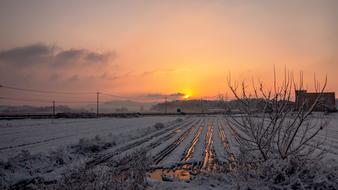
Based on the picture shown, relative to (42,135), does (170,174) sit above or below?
above

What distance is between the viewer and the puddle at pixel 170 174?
10.6 metres

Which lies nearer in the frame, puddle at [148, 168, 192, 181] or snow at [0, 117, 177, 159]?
puddle at [148, 168, 192, 181]

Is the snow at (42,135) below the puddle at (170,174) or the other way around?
below

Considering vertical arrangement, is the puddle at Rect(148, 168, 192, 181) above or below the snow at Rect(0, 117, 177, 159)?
above

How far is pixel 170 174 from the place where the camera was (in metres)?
11.4

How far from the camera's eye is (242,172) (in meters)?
9.16

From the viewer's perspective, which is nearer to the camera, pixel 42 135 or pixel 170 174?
pixel 170 174

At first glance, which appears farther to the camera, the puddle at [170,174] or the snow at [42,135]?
the snow at [42,135]

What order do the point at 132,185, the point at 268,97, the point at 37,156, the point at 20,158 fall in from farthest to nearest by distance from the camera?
the point at 37,156 → the point at 20,158 → the point at 268,97 → the point at 132,185

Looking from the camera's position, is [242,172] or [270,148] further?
[270,148]

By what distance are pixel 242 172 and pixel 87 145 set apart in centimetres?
1171

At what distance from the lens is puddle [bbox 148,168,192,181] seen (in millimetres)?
10625

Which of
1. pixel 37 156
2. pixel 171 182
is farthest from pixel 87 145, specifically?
pixel 171 182

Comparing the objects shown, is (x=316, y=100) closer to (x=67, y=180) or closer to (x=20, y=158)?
(x=67, y=180)
